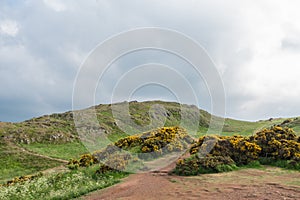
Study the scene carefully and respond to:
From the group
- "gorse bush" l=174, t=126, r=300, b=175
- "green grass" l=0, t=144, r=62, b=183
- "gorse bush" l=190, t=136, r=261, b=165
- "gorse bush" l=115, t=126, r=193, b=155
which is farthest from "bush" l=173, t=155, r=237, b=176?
"green grass" l=0, t=144, r=62, b=183

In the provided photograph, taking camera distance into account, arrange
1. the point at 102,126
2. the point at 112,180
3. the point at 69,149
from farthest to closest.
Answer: the point at 102,126
the point at 69,149
the point at 112,180

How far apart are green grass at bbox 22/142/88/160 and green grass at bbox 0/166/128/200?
16.0 m

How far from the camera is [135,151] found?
56.6 ft

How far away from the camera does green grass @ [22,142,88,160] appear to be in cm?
3194

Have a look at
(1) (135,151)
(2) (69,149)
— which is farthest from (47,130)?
(1) (135,151)

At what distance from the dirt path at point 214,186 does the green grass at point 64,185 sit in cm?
91

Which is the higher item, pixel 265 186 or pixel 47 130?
pixel 47 130

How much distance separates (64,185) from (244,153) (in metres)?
8.32

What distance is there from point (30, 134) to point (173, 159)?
89.3 feet

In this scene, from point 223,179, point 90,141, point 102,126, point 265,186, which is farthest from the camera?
point 102,126

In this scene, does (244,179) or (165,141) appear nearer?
(244,179)

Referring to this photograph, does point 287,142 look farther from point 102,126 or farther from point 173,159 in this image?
point 102,126

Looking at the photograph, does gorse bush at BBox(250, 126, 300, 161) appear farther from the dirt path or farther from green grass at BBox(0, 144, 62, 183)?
green grass at BBox(0, 144, 62, 183)

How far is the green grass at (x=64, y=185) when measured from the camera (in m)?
12.3
